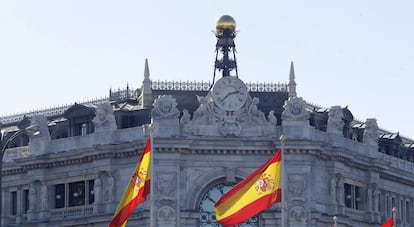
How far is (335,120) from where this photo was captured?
135 meters

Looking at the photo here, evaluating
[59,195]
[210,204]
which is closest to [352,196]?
[210,204]

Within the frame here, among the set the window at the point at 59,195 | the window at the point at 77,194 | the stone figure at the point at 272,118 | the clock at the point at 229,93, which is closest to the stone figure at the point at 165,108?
the clock at the point at 229,93

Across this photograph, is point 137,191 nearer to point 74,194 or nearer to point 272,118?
point 272,118

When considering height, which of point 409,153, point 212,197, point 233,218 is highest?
point 409,153

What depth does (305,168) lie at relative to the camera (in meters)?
130

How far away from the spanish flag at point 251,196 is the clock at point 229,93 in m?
32.9

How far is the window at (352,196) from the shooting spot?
137 metres

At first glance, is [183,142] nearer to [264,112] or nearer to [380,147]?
[264,112]

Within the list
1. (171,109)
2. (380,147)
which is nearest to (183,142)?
(171,109)

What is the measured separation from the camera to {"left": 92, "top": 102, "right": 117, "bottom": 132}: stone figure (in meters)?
132

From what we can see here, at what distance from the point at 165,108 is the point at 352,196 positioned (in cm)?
1831

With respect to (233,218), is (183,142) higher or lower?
higher

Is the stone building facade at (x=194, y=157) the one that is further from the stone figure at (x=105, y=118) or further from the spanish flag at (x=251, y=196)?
the spanish flag at (x=251, y=196)

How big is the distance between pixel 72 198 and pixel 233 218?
139ft
